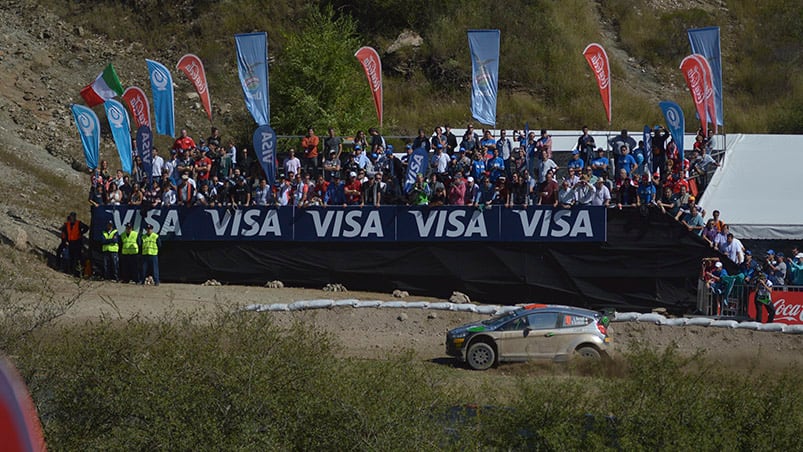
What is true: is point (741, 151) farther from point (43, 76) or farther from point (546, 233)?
point (43, 76)

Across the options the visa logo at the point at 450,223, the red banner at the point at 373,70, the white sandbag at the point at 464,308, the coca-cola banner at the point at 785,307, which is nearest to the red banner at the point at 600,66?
the visa logo at the point at 450,223

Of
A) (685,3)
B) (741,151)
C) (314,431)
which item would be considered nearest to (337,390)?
(314,431)

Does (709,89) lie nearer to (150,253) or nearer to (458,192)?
(458,192)

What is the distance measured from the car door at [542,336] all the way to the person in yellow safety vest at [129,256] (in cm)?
1238

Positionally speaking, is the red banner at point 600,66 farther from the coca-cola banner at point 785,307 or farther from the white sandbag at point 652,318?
the coca-cola banner at point 785,307

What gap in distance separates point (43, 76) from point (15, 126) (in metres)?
→ 5.33

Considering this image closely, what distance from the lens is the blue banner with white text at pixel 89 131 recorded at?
31.2 meters

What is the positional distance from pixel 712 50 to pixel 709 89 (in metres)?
1.37

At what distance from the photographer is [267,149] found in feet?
91.2

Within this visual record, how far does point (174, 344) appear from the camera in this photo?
50.4 feet

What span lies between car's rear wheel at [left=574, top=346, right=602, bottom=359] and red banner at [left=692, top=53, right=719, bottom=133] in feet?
33.5

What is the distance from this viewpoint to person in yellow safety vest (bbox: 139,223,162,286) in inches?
1105

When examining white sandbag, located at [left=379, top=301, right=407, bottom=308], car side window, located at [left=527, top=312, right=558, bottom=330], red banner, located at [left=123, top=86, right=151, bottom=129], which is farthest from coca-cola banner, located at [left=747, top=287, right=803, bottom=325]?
red banner, located at [left=123, top=86, right=151, bottom=129]

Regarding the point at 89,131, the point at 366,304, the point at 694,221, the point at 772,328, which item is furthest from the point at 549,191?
the point at 89,131
